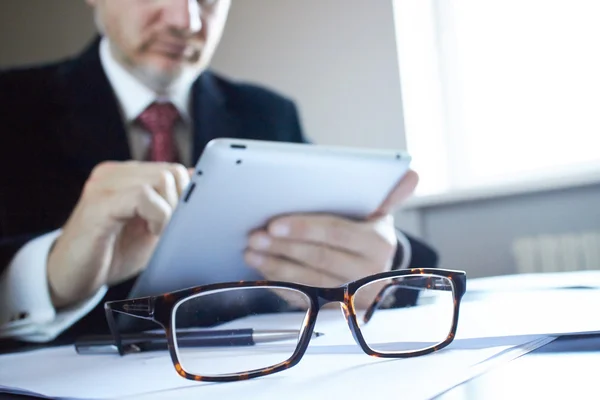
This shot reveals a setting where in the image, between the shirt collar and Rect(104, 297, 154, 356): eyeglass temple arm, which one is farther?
the shirt collar

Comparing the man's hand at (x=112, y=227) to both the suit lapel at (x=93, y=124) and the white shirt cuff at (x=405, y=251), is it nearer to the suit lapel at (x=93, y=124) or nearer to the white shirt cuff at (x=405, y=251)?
the suit lapel at (x=93, y=124)

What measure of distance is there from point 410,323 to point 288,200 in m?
0.16

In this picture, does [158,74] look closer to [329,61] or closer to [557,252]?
[329,61]

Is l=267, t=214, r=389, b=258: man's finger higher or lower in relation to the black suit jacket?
lower

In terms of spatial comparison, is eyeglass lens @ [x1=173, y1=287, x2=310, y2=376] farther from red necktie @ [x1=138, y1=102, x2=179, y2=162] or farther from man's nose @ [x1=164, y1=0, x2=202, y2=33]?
man's nose @ [x1=164, y1=0, x2=202, y2=33]

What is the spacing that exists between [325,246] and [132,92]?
445mm

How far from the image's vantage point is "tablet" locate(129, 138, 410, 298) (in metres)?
0.45

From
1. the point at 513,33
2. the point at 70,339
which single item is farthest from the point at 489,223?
the point at 70,339

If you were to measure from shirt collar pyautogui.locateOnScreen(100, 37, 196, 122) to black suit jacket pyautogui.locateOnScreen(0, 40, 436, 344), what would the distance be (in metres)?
0.01

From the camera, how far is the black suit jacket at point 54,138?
29.7 inches

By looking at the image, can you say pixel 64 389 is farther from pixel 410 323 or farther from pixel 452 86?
pixel 452 86

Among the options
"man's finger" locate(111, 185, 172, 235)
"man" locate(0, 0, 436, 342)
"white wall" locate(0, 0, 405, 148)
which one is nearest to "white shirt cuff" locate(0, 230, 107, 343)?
"man" locate(0, 0, 436, 342)

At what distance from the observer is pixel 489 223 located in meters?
1.06

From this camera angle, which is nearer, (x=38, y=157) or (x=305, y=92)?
(x=38, y=157)
